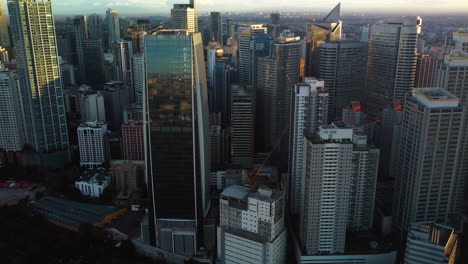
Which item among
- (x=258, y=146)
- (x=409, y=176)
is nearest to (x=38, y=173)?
(x=258, y=146)

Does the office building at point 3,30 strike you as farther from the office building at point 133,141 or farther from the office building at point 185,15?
the office building at point 133,141

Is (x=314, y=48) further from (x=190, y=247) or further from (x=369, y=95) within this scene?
(x=190, y=247)

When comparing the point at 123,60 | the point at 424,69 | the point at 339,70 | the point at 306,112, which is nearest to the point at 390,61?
the point at 424,69

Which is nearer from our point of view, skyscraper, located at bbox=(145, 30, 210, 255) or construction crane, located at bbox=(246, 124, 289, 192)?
skyscraper, located at bbox=(145, 30, 210, 255)

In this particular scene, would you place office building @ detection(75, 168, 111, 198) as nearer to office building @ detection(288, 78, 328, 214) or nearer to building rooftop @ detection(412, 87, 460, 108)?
office building @ detection(288, 78, 328, 214)

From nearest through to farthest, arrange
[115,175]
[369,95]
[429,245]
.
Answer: [429,245], [115,175], [369,95]

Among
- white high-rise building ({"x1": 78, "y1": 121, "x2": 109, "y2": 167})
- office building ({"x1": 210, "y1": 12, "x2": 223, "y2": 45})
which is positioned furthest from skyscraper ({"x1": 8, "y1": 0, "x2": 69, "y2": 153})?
office building ({"x1": 210, "y1": 12, "x2": 223, "y2": 45})

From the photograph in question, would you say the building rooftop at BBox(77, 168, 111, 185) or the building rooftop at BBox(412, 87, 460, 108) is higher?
the building rooftop at BBox(412, 87, 460, 108)
